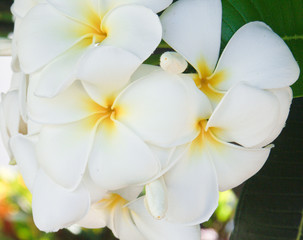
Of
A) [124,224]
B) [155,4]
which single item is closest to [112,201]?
[124,224]

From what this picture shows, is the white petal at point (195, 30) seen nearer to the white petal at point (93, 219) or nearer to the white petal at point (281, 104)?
the white petal at point (281, 104)

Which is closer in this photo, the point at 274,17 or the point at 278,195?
the point at 274,17

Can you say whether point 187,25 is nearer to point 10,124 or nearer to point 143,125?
point 143,125

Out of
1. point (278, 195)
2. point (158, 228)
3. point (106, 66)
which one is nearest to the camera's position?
point (106, 66)

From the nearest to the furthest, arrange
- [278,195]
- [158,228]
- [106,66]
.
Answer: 1. [106,66]
2. [158,228]
3. [278,195]

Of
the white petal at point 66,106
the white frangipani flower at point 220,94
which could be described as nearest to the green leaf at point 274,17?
the white frangipani flower at point 220,94

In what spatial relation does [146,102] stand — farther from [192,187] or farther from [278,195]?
[278,195]

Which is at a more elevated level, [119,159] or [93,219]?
[119,159]
